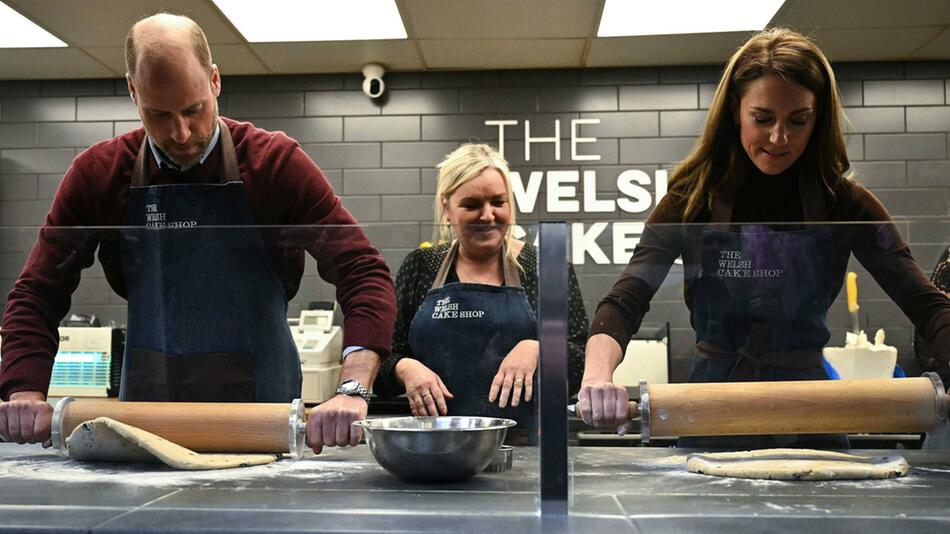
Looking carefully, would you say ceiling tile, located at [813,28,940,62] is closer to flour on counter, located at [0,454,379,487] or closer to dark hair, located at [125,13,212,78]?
dark hair, located at [125,13,212,78]

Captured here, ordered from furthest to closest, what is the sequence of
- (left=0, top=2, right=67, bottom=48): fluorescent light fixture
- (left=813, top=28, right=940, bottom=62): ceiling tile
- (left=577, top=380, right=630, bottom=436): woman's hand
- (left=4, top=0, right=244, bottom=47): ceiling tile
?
(left=813, top=28, right=940, bottom=62): ceiling tile < (left=0, top=2, right=67, bottom=48): fluorescent light fixture < (left=4, top=0, right=244, bottom=47): ceiling tile < (left=577, top=380, right=630, bottom=436): woman's hand

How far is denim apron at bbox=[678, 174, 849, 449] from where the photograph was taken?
Answer: 1.10 m

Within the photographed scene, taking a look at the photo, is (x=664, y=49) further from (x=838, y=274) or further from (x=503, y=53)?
(x=838, y=274)

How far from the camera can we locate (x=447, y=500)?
3.10ft

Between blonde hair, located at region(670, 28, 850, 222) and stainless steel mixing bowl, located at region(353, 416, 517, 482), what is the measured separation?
1.99 ft

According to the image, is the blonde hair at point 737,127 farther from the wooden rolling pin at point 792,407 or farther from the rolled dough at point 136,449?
the rolled dough at point 136,449

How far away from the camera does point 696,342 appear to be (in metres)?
1.12

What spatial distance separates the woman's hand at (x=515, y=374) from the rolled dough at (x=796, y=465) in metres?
0.25

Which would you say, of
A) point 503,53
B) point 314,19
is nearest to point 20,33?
point 314,19

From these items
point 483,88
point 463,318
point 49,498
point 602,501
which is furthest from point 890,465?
point 483,88

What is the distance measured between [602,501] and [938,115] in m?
3.78

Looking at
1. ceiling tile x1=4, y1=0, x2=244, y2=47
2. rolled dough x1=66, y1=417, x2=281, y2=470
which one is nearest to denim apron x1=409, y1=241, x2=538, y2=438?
rolled dough x1=66, y1=417, x2=281, y2=470

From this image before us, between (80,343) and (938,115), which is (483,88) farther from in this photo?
(80,343)

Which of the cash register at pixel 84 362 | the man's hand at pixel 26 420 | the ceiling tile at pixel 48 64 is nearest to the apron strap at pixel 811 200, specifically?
the cash register at pixel 84 362
